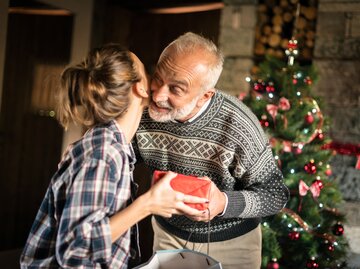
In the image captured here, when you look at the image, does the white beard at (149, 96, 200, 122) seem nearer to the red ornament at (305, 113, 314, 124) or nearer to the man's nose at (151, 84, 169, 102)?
the man's nose at (151, 84, 169, 102)

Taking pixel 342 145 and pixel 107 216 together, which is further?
pixel 342 145

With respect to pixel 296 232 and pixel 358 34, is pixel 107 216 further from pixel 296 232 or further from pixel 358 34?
pixel 358 34

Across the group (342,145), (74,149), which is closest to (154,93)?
(74,149)

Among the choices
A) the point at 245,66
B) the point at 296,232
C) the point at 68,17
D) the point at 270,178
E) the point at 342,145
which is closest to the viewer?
the point at 270,178

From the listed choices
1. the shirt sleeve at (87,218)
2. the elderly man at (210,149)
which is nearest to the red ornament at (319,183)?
the elderly man at (210,149)

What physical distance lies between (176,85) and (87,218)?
24.1 inches

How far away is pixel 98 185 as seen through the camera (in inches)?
48.9

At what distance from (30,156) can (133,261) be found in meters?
3.04

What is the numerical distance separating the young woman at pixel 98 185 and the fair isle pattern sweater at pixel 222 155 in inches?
14.2

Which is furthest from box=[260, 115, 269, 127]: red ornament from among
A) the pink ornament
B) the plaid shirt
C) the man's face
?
the plaid shirt

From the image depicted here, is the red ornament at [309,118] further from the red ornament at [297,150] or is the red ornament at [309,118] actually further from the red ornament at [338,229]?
the red ornament at [338,229]

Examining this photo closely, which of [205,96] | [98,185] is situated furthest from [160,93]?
[98,185]

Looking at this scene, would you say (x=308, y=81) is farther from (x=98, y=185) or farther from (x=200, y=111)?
(x=98, y=185)

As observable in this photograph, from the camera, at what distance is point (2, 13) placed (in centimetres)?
351
